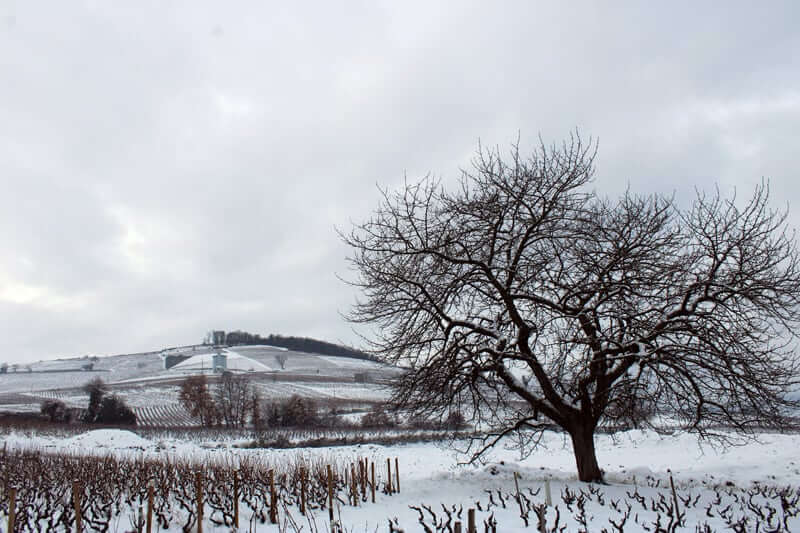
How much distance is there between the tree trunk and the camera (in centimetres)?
1089

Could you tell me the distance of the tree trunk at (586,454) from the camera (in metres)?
10.9

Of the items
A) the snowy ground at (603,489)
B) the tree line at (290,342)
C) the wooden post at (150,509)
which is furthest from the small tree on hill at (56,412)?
the tree line at (290,342)

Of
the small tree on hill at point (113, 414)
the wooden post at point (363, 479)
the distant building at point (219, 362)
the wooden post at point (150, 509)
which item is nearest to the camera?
the wooden post at point (150, 509)

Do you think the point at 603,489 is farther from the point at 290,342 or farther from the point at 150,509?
the point at 290,342

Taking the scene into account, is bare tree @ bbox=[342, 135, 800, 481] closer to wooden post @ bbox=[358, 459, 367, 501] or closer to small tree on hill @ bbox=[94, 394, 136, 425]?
wooden post @ bbox=[358, 459, 367, 501]

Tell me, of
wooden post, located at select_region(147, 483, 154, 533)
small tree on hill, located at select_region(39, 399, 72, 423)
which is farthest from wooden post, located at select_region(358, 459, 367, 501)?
small tree on hill, located at select_region(39, 399, 72, 423)

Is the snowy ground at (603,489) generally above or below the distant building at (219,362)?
below

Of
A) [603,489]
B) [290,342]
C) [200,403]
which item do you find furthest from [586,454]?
[290,342]

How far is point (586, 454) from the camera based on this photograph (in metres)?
10.9

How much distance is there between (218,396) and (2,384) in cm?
8227

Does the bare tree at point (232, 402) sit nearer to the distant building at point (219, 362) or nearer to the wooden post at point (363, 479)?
the wooden post at point (363, 479)

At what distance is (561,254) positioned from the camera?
36.1ft

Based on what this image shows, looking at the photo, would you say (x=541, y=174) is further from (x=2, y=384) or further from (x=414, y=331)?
(x=2, y=384)

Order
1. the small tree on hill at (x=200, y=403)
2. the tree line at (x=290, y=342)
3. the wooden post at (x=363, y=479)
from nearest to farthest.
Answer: the wooden post at (x=363, y=479), the small tree on hill at (x=200, y=403), the tree line at (x=290, y=342)
